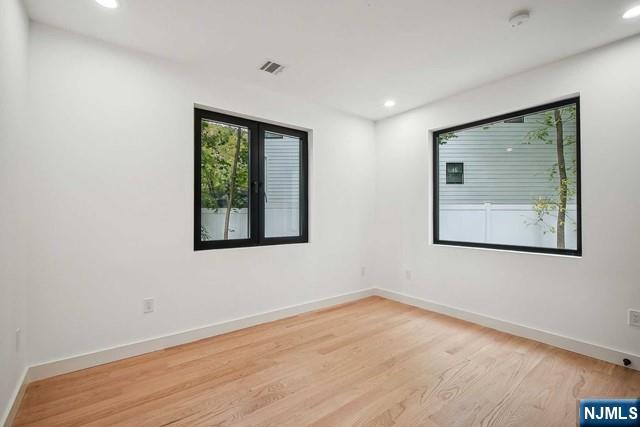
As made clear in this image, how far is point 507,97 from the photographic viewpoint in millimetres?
2947

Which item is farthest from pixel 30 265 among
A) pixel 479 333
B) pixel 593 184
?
pixel 593 184

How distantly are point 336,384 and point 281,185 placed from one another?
2.21 m

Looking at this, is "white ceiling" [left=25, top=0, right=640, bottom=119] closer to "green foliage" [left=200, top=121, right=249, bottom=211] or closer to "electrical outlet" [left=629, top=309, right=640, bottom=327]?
"green foliage" [left=200, top=121, right=249, bottom=211]

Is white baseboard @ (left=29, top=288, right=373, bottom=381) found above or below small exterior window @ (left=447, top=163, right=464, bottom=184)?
below

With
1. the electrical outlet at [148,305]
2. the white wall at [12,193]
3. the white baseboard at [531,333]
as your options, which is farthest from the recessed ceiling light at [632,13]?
the electrical outlet at [148,305]

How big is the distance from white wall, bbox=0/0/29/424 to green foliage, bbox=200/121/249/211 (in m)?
1.28

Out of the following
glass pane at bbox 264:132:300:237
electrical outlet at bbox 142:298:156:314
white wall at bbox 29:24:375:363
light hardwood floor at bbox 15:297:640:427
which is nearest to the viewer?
light hardwood floor at bbox 15:297:640:427

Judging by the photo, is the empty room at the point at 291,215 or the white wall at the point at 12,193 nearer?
the white wall at the point at 12,193

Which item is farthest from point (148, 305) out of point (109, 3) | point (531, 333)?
point (531, 333)

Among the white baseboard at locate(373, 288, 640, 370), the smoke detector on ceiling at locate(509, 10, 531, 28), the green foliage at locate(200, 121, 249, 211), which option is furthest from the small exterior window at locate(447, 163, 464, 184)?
the green foliage at locate(200, 121, 249, 211)

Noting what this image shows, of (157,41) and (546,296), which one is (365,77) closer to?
(157,41)

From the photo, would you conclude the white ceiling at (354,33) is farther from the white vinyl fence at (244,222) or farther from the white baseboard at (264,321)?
the white baseboard at (264,321)

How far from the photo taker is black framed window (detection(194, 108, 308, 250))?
295 centimetres

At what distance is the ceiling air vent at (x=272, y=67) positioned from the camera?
271 cm
